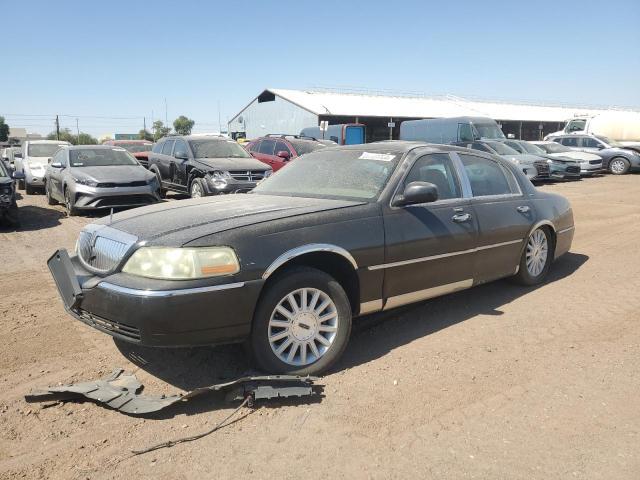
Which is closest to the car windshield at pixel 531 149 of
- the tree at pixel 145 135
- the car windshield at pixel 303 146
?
the car windshield at pixel 303 146

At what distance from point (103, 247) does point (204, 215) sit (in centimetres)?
71

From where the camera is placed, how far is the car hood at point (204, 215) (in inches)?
127

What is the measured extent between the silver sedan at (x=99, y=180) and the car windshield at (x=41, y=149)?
4.66 meters

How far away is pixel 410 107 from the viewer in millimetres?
49531

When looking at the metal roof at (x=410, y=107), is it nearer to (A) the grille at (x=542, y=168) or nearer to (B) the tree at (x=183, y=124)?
(A) the grille at (x=542, y=168)

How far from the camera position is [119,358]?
373 centimetres

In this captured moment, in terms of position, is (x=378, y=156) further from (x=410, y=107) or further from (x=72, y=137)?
(x=72, y=137)

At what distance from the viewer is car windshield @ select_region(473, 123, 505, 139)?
21.3 m

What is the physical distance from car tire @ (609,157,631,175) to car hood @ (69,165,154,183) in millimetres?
20578

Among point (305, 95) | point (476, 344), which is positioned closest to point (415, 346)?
point (476, 344)

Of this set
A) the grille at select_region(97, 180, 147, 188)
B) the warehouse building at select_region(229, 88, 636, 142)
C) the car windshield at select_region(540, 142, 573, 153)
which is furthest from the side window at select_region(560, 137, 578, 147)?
the grille at select_region(97, 180, 147, 188)

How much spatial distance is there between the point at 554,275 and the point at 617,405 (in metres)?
3.14

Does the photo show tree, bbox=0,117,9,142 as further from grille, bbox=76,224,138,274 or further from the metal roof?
grille, bbox=76,224,138,274

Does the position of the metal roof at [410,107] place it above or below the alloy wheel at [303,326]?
above
